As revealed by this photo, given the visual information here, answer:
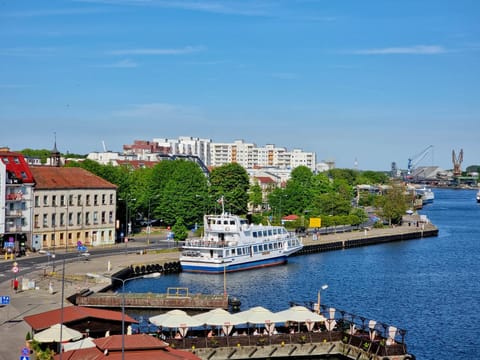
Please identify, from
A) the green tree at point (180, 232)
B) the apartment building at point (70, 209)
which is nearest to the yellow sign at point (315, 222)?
the green tree at point (180, 232)

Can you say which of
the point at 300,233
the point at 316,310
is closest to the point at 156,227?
the point at 300,233

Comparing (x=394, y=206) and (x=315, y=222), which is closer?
(x=315, y=222)

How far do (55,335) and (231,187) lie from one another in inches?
4227

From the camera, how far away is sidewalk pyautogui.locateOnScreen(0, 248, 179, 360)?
52.7 m

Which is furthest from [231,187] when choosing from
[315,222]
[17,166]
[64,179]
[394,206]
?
[17,166]

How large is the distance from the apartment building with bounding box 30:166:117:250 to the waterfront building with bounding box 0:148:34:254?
3.61 ft

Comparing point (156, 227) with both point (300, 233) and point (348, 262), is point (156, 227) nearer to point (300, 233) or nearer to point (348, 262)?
point (300, 233)

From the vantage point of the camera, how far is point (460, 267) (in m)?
106

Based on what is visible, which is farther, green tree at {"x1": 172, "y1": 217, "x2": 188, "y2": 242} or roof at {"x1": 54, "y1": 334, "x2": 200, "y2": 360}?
green tree at {"x1": 172, "y1": 217, "x2": 188, "y2": 242}

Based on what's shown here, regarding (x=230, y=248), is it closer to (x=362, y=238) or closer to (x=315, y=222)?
(x=362, y=238)

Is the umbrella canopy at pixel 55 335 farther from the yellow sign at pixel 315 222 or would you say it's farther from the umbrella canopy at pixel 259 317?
the yellow sign at pixel 315 222

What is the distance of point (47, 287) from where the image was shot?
7338 centimetres

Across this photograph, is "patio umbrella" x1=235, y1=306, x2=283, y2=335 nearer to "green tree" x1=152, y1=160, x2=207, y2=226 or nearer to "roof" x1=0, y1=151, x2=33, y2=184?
"roof" x1=0, y1=151, x2=33, y2=184

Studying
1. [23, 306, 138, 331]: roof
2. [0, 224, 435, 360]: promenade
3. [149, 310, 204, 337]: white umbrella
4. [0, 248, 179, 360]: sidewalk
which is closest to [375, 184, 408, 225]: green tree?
[0, 224, 435, 360]: promenade
